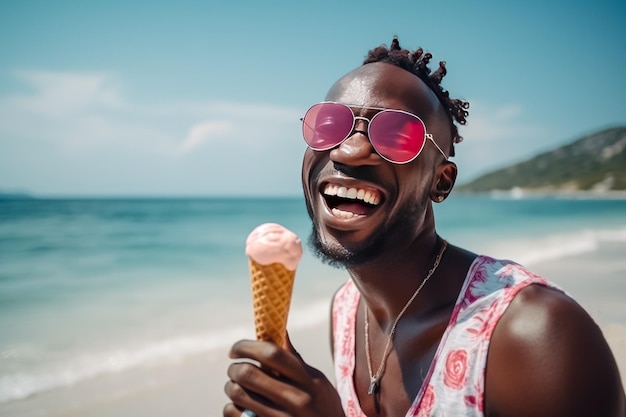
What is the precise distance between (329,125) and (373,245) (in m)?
0.59

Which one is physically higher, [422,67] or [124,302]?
[422,67]

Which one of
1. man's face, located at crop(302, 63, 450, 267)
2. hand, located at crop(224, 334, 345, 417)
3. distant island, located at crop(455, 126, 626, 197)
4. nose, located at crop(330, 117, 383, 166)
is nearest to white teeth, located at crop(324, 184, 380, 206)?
man's face, located at crop(302, 63, 450, 267)

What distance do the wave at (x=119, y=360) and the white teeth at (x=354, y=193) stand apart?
4.71m

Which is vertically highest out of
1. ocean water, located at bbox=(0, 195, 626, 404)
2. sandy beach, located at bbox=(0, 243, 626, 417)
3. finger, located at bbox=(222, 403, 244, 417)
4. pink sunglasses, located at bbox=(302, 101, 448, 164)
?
pink sunglasses, located at bbox=(302, 101, 448, 164)

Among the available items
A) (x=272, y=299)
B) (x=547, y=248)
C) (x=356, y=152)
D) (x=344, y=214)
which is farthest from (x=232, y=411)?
(x=547, y=248)

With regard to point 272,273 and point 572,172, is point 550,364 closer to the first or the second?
point 272,273

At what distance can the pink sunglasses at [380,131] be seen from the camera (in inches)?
91.0

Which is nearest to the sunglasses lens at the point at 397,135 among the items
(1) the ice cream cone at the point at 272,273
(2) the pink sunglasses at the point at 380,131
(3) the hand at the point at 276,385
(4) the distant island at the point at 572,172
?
(2) the pink sunglasses at the point at 380,131

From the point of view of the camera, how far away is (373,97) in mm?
2438

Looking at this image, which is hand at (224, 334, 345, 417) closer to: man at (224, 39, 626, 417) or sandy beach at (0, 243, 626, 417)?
man at (224, 39, 626, 417)

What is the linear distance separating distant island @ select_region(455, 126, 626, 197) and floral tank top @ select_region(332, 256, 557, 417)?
4078 inches

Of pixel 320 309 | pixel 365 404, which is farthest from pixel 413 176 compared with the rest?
pixel 320 309

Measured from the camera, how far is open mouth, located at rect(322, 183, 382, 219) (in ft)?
7.38

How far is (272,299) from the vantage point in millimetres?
1802
